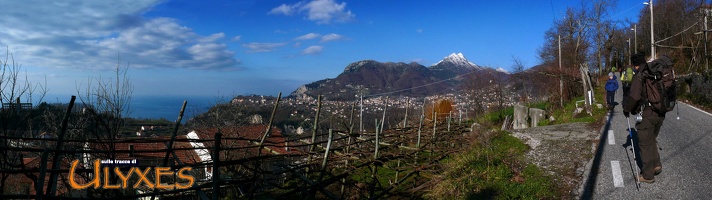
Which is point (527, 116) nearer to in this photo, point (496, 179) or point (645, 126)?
point (496, 179)

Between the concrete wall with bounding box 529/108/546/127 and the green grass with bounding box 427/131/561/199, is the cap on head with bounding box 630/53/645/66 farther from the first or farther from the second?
the concrete wall with bounding box 529/108/546/127

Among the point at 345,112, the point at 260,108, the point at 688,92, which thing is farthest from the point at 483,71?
the point at 260,108

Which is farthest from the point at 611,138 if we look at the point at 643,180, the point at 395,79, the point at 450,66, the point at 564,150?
the point at 450,66

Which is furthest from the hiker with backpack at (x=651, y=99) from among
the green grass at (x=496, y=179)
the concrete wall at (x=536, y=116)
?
the concrete wall at (x=536, y=116)

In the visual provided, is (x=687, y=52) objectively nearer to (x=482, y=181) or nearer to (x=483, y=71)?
(x=483, y=71)

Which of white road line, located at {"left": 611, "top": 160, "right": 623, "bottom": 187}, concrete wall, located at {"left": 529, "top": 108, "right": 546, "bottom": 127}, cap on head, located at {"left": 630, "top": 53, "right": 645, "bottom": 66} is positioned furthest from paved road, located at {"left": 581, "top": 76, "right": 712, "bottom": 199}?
concrete wall, located at {"left": 529, "top": 108, "right": 546, "bottom": 127}
